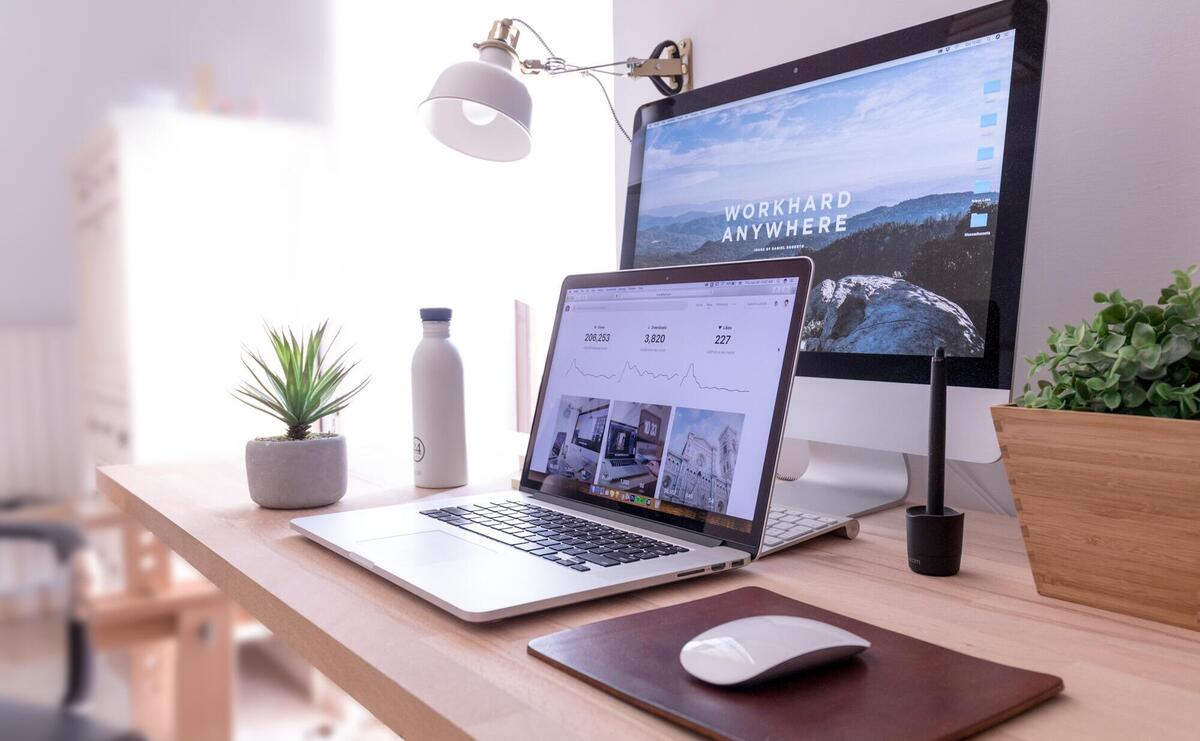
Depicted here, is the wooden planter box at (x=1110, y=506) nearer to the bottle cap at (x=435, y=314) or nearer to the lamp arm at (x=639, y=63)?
the bottle cap at (x=435, y=314)

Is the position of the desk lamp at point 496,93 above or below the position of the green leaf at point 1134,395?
above

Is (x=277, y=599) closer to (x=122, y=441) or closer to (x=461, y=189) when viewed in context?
(x=122, y=441)

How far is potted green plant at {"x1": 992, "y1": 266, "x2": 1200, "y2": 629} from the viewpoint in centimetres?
50

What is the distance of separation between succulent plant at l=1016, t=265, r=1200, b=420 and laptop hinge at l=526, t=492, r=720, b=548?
272mm

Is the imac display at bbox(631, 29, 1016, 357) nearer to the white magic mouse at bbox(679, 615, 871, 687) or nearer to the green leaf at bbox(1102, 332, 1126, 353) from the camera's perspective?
the green leaf at bbox(1102, 332, 1126, 353)

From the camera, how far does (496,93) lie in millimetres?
1052

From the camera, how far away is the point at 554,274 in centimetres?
188

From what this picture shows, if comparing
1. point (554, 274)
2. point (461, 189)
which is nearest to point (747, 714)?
point (554, 274)

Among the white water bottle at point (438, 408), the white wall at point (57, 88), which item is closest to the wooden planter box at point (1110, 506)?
the white water bottle at point (438, 408)

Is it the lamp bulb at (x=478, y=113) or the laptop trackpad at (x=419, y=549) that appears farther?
the lamp bulb at (x=478, y=113)

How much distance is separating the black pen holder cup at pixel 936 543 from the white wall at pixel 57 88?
151 cm

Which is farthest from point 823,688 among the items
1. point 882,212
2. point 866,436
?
point 882,212

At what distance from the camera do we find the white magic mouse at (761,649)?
15.8 inches

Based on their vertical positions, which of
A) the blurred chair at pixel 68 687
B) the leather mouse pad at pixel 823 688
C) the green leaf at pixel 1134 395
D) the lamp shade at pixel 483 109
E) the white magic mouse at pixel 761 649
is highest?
A: the lamp shade at pixel 483 109
